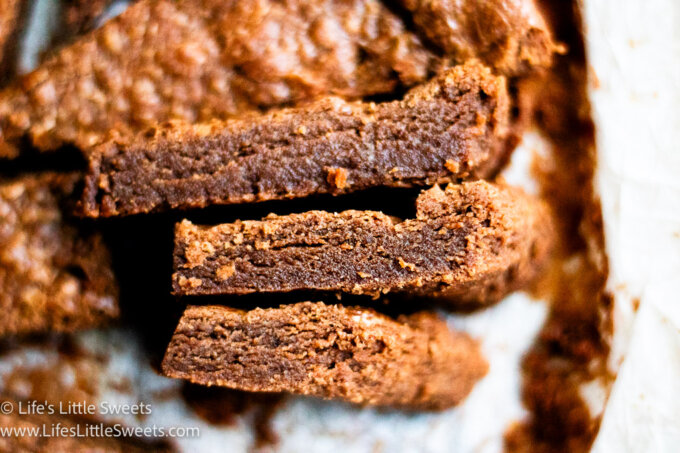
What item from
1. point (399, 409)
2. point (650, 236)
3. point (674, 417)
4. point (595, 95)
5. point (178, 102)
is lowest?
point (399, 409)

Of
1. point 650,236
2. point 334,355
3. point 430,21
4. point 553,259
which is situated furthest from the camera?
point 553,259

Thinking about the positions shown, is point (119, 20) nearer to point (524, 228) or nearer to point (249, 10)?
point (249, 10)

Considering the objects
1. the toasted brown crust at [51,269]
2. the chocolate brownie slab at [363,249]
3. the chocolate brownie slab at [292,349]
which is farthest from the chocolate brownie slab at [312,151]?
the chocolate brownie slab at [292,349]

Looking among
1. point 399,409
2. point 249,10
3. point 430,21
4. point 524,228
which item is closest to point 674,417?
point 524,228

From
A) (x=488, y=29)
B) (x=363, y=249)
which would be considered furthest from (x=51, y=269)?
(x=488, y=29)

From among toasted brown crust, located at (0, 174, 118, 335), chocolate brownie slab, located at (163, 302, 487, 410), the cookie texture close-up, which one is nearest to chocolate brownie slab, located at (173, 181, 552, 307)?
the cookie texture close-up

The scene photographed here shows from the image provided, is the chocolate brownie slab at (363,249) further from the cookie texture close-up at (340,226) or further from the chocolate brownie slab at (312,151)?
the chocolate brownie slab at (312,151)
